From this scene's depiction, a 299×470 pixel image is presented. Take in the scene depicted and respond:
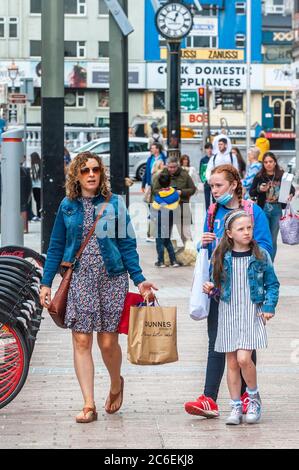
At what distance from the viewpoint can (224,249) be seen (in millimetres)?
7879

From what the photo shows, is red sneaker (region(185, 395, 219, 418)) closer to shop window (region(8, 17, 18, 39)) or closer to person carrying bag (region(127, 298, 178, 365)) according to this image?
person carrying bag (region(127, 298, 178, 365))

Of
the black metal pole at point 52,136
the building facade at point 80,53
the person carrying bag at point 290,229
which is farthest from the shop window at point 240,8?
the person carrying bag at point 290,229

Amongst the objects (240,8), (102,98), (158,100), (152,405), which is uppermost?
(240,8)

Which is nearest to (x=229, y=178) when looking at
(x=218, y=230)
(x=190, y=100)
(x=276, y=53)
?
(x=218, y=230)

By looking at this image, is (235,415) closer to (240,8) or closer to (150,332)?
(150,332)

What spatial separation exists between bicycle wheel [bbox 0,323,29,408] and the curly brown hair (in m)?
0.89

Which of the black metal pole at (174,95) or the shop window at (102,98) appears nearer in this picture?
the black metal pole at (174,95)

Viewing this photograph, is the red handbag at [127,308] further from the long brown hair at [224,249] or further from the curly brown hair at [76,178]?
the curly brown hair at [76,178]

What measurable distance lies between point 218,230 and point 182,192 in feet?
38.6

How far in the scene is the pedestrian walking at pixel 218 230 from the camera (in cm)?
800

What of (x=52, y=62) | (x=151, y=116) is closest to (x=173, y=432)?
(x=52, y=62)

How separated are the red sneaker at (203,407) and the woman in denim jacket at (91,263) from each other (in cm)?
57

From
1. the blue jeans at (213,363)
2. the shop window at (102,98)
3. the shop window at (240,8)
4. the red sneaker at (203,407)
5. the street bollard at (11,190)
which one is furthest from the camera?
the shop window at (102,98)
